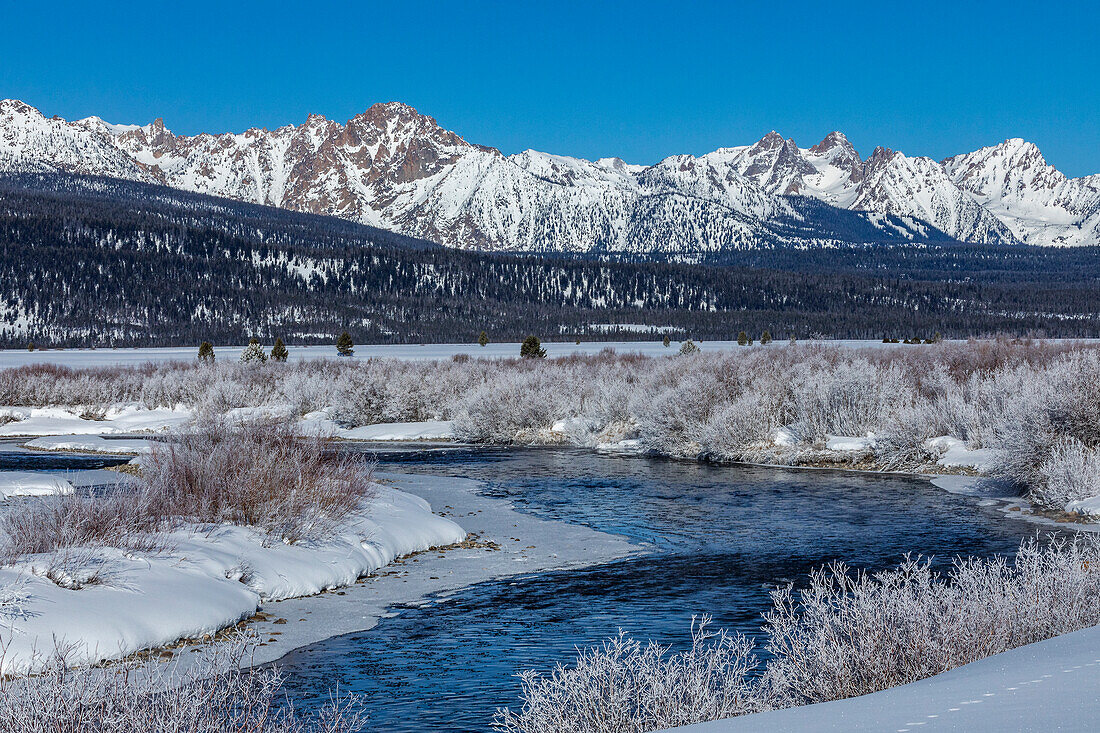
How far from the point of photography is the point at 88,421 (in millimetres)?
44844

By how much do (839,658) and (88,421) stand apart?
143ft

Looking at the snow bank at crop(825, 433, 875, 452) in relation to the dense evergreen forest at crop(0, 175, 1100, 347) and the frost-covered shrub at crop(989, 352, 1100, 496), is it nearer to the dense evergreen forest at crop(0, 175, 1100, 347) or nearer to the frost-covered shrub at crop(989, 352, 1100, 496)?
the frost-covered shrub at crop(989, 352, 1100, 496)

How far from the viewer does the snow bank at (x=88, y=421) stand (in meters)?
42.4

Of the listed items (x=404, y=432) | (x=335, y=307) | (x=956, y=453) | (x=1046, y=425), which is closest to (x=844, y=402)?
(x=956, y=453)

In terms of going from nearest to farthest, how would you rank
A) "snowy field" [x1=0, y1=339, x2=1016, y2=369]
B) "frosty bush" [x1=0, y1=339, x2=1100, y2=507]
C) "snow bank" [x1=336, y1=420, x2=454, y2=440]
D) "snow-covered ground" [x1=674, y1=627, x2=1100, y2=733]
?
"snow-covered ground" [x1=674, y1=627, x2=1100, y2=733]
"frosty bush" [x1=0, y1=339, x2=1100, y2=507]
"snow bank" [x1=336, y1=420, x2=454, y2=440]
"snowy field" [x1=0, y1=339, x2=1016, y2=369]

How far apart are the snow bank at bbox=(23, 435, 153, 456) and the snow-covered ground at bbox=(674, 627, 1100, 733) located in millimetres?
29811

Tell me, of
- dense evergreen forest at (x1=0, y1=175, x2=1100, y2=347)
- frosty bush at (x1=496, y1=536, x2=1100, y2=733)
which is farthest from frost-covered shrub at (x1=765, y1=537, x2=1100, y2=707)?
dense evergreen forest at (x1=0, y1=175, x2=1100, y2=347)

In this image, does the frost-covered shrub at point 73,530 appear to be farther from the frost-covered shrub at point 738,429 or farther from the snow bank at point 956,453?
the frost-covered shrub at point 738,429

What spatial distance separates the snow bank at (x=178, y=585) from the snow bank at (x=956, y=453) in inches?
593

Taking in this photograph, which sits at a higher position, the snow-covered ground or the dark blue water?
the snow-covered ground

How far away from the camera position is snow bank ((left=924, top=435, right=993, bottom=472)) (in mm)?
25188

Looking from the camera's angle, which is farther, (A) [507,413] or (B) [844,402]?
(A) [507,413]

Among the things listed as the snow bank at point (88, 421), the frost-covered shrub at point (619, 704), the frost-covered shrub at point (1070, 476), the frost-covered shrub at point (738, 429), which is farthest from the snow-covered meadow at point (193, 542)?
the snow bank at point (88, 421)

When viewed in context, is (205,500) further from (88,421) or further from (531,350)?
(531,350)
